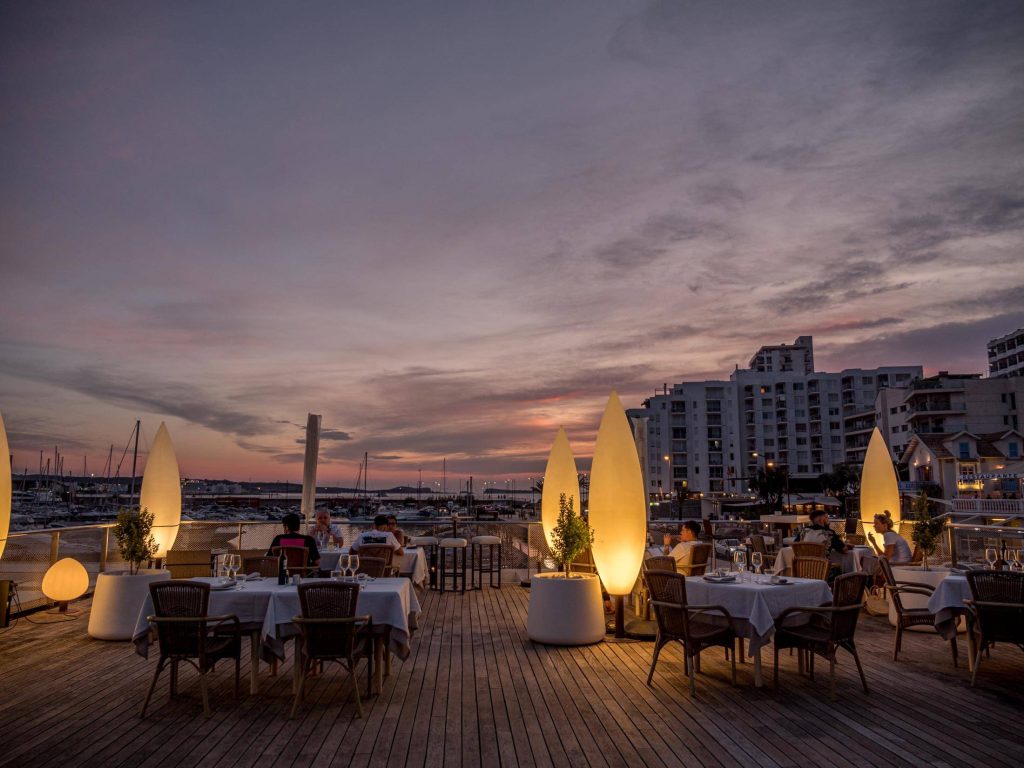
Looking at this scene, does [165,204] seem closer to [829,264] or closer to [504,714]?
[504,714]

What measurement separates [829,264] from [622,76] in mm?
11753

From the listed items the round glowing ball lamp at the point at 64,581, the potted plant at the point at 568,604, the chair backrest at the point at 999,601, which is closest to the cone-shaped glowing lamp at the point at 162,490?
the round glowing ball lamp at the point at 64,581

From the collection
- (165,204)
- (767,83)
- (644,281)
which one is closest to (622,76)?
(767,83)

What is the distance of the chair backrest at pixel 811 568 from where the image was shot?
23.2ft

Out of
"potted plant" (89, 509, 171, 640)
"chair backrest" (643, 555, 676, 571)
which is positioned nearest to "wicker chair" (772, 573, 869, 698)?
"chair backrest" (643, 555, 676, 571)

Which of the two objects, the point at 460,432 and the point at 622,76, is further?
the point at 460,432

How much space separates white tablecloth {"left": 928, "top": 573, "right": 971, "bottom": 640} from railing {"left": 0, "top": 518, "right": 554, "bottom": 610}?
583 centimetres

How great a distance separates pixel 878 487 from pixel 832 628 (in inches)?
340

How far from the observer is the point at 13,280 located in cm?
1455

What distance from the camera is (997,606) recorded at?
5.89 meters

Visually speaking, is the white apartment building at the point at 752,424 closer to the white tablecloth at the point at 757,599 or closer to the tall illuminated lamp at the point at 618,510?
the tall illuminated lamp at the point at 618,510

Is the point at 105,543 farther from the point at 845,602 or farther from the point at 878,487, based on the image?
the point at 878,487

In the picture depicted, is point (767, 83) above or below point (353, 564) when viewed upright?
above

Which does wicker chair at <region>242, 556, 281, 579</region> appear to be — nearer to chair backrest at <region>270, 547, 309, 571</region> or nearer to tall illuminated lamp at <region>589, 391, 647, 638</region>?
chair backrest at <region>270, 547, 309, 571</region>
